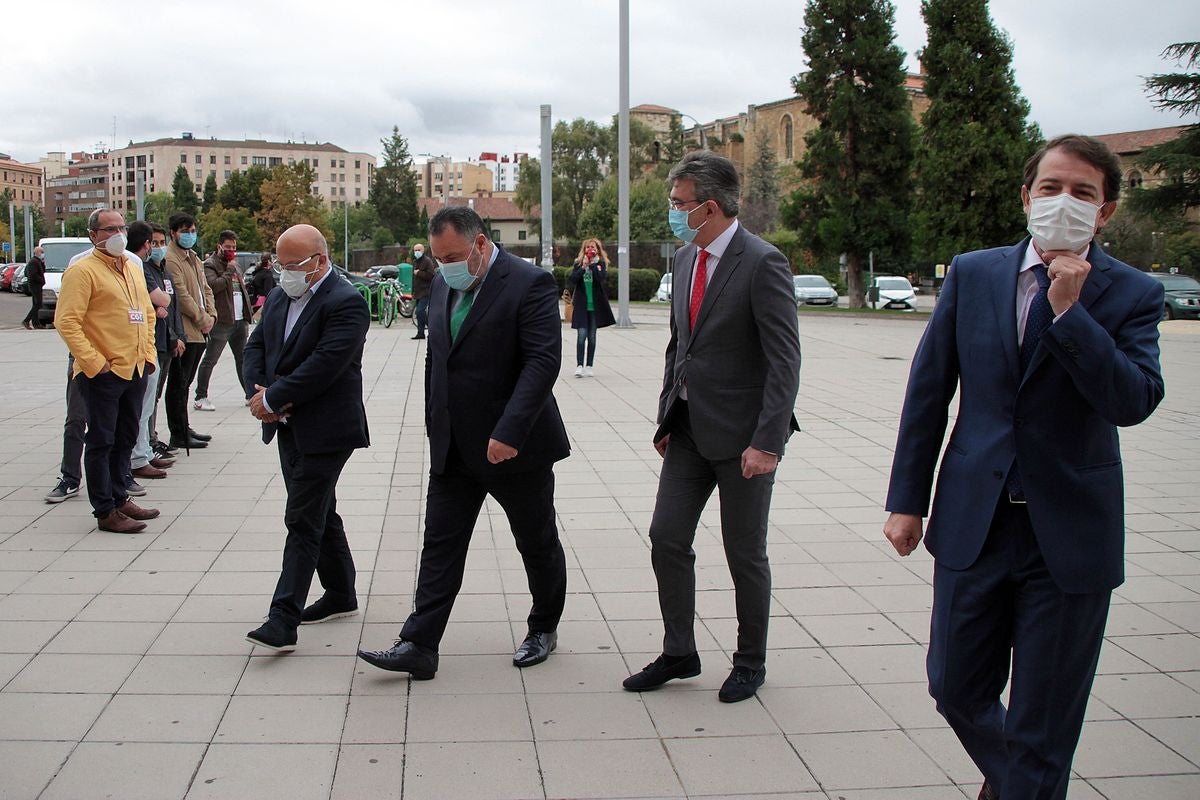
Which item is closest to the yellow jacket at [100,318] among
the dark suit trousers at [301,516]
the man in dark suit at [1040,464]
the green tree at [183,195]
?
the dark suit trousers at [301,516]

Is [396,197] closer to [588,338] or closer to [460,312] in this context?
[588,338]

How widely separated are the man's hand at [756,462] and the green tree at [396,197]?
113 metres

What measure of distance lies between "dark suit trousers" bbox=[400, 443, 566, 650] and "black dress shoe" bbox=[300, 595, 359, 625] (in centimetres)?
82

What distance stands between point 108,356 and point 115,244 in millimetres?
700

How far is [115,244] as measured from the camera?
6.82m

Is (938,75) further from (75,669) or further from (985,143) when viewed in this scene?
(75,669)

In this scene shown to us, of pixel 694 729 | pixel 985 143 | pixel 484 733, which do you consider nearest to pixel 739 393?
pixel 694 729

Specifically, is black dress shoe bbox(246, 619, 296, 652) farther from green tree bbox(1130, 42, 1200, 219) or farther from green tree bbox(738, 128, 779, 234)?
green tree bbox(738, 128, 779, 234)

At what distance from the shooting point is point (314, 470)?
4.69 m

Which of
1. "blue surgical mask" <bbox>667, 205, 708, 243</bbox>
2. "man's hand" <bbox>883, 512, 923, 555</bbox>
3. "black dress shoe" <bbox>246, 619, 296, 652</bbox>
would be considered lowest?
"black dress shoe" <bbox>246, 619, 296, 652</bbox>

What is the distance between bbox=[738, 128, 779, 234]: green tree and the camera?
2921 inches

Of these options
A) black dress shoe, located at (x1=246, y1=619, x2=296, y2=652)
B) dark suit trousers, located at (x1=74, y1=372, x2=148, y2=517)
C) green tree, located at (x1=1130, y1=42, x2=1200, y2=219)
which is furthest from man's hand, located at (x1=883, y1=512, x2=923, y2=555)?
green tree, located at (x1=1130, y1=42, x2=1200, y2=219)

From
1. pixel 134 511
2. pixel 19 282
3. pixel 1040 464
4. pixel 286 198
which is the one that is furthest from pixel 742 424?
pixel 286 198

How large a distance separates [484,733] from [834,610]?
2.09 m
